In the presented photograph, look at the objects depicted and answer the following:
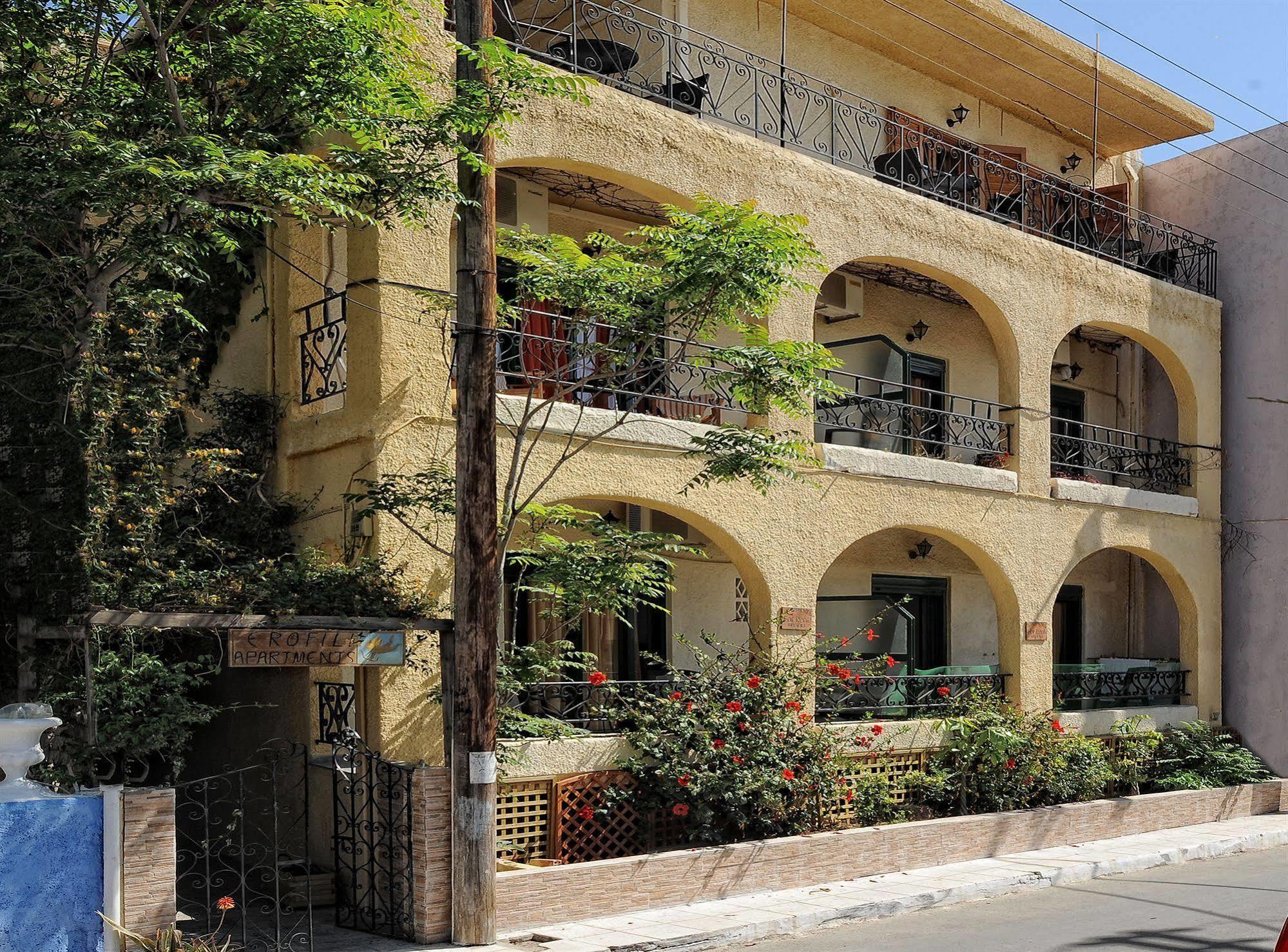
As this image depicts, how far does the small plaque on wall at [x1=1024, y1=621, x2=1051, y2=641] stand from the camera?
16938 millimetres

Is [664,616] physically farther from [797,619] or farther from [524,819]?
[524,819]

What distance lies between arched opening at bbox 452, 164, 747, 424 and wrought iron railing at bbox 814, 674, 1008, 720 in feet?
10.9

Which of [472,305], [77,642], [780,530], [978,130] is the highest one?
[978,130]

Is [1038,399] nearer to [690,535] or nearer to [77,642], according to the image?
[690,535]

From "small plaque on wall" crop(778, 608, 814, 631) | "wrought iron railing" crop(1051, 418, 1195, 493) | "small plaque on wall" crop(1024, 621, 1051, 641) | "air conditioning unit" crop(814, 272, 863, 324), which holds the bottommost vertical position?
"small plaque on wall" crop(1024, 621, 1051, 641)

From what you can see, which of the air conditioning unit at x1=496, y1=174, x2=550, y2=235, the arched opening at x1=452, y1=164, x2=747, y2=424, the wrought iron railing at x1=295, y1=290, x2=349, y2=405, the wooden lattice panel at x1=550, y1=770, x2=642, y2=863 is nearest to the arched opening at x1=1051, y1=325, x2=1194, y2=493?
the arched opening at x1=452, y1=164, x2=747, y2=424

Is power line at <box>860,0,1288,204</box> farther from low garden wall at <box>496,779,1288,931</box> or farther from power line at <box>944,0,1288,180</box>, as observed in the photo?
low garden wall at <box>496,779,1288,931</box>

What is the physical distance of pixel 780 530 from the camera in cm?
1418

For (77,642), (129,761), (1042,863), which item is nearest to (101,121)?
(77,642)

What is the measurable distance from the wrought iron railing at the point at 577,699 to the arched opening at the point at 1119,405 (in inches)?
372

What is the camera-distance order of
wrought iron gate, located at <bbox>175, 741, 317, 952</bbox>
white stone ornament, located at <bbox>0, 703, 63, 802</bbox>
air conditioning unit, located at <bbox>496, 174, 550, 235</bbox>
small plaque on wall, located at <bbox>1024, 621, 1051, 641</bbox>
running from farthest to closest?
1. small plaque on wall, located at <bbox>1024, 621, 1051, 641</bbox>
2. air conditioning unit, located at <bbox>496, 174, 550, 235</bbox>
3. wrought iron gate, located at <bbox>175, 741, 317, 952</bbox>
4. white stone ornament, located at <bbox>0, 703, 63, 802</bbox>

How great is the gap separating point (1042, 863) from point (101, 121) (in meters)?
11.0

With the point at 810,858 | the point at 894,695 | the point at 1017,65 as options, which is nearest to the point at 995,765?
the point at 894,695

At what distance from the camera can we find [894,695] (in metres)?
15.4
